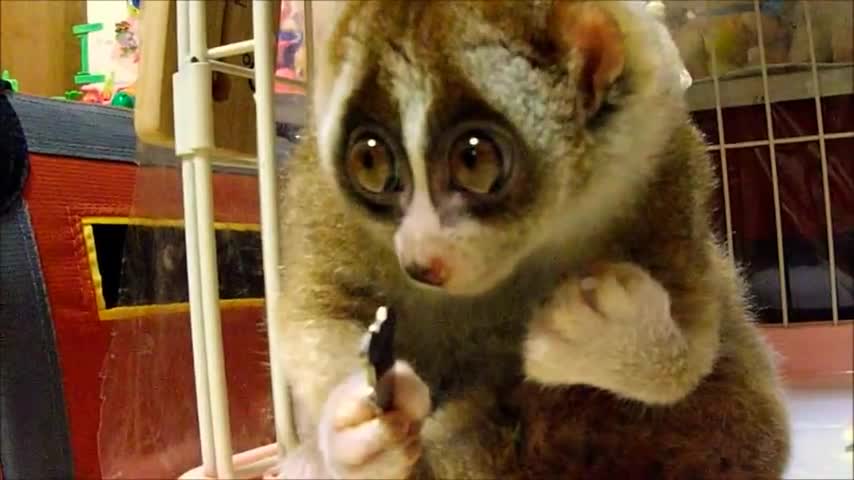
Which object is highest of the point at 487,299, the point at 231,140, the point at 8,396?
the point at 231,140

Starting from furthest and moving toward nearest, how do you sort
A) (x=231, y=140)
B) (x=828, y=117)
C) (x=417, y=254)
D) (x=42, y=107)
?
1. (x=42, y=107)
2. (x=828, y=117)
3. (x=231, y=140)
4. (x=417, y=254)

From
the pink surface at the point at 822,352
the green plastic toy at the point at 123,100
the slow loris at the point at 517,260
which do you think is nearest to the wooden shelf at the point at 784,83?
the pink surface at the point at 822,352

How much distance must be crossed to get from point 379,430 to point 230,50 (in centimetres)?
36

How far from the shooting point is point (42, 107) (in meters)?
1.33

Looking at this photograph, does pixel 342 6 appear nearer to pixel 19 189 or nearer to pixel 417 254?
pixel 417 254

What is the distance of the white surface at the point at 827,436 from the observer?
1430 mm

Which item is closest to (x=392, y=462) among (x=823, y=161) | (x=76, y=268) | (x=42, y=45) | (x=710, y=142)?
(x=710, y=142)

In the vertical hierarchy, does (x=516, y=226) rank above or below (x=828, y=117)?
below

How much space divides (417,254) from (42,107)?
1.01 metres

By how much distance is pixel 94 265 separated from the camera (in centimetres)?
130

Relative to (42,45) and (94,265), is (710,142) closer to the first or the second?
(94,265)

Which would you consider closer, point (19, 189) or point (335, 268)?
point (335, 268)

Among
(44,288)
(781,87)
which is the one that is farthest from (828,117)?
(44,288)

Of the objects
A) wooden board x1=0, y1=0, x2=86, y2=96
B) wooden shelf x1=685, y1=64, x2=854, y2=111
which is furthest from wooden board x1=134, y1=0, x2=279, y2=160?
wooden board x1=0, y1=0, x2=86, y2=96
